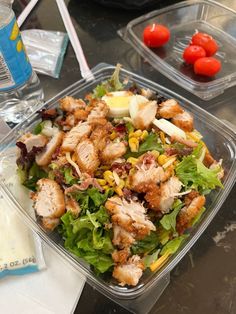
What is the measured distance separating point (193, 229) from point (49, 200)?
382 millimetres

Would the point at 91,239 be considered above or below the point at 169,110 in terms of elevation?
below

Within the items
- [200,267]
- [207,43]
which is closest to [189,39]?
[207,43]

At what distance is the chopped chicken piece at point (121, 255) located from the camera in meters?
0.84

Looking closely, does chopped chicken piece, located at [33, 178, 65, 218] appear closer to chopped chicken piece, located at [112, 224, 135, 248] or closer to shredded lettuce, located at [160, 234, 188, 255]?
chopped chicken piece, located at [112, 224, 135, 248]

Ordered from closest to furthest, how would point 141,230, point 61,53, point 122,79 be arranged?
point 141,230 → point 122,79 → point 61,53

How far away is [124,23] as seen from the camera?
1.65 m

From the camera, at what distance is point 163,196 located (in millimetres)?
875

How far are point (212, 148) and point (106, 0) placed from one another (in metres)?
0.93

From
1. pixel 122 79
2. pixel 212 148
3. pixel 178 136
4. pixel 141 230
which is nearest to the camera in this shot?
pixel 141 230

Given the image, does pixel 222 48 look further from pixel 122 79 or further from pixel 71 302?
pixel 71 302

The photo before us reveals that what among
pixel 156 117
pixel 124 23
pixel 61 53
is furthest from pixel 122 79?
pixel 124 23

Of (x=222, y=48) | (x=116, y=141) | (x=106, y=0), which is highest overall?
(x=106, y=0)

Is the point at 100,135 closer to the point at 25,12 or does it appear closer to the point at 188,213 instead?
the point at 188,213

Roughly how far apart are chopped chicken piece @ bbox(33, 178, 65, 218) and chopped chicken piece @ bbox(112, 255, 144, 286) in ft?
0.68
